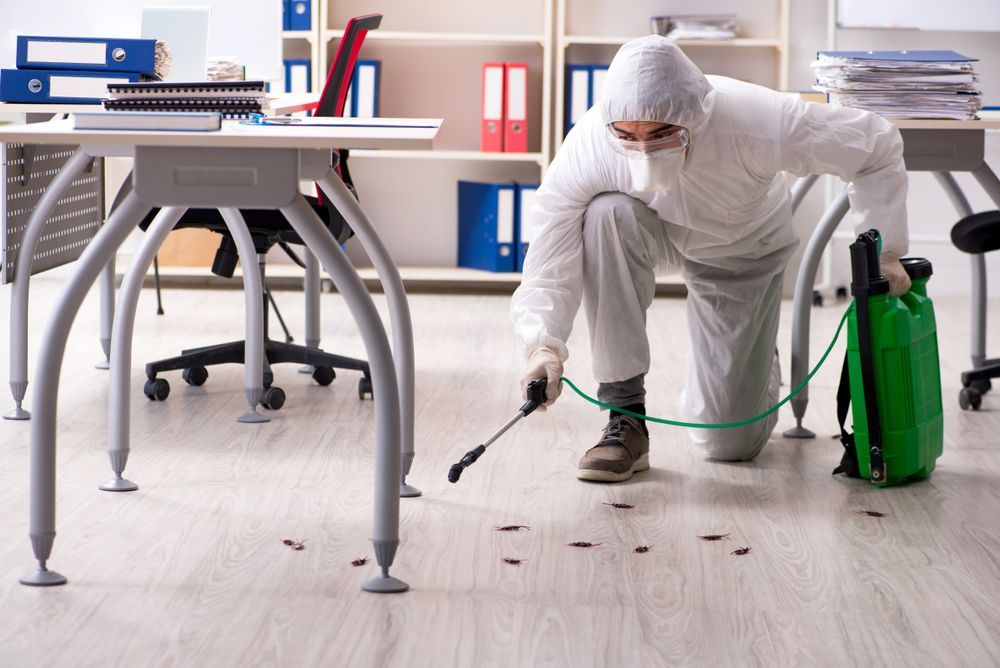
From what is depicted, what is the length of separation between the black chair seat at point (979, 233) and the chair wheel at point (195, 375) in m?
1.72

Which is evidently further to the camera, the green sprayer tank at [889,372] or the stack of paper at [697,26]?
the stack of paper at [697,26]

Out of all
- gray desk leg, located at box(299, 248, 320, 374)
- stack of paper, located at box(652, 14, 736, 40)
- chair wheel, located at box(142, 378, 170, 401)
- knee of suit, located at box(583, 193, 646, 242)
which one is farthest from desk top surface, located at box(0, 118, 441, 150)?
stack of paper, located at box(652, 14, 736, 40)

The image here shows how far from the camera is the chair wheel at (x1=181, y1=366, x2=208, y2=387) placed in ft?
8.89

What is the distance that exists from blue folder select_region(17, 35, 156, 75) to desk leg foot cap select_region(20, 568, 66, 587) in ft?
3.73

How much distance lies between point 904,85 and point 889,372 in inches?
23.9

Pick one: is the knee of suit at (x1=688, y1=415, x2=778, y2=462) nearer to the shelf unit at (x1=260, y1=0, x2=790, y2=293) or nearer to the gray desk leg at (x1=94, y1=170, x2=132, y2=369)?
the gray desk leg at (x1=94, y1=170, x2=132, y2=369)

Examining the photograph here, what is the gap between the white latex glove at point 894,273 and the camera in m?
1.94

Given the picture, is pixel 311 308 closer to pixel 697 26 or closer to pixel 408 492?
pixel 408 492

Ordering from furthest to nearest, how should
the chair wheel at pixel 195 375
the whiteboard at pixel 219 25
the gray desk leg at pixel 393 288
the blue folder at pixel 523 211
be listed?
1. the blue folder at pixel 523 211
2. the whiteboard at pixel 219 25
3. the chair wheel at pixel 195 375
4. the gray desk leg at pixel 393 288

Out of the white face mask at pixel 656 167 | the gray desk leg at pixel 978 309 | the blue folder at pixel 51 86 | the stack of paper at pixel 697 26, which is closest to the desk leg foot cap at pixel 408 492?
the white face mask at pixel 656 167

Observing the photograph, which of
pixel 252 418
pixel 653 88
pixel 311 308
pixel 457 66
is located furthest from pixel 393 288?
pixel 457 66

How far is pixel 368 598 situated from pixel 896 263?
1.04 meters

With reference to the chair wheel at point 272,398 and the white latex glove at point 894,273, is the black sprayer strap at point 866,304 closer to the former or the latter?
the white latex glove at point 894,273

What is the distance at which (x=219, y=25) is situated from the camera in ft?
11.2
